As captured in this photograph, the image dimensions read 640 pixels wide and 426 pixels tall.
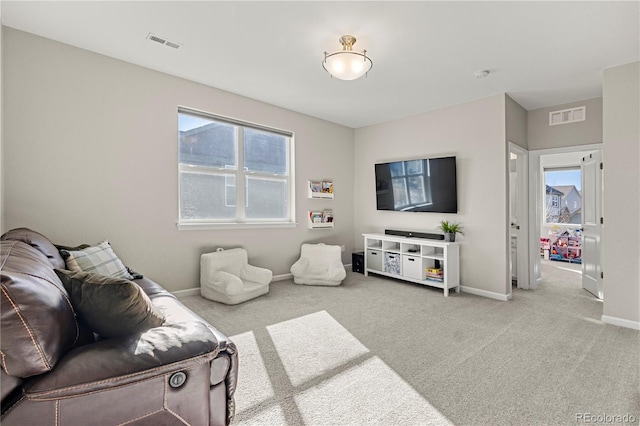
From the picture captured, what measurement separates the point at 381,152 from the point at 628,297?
3.49 metres

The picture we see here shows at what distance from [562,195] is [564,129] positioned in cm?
422

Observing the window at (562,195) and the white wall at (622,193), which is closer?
the white wall at (622,193)

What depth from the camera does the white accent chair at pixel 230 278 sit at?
135 inches

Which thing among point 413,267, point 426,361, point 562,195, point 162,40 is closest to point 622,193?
point 413,267

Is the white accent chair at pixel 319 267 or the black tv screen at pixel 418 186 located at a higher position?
the black tv screen at pixel 418 186

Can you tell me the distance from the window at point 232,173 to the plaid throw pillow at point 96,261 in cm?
115

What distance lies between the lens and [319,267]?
4.46 m

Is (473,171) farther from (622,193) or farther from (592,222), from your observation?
(592,222)

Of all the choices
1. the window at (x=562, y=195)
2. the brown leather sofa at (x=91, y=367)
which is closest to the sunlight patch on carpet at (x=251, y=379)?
the brown leather sofa at (x=91, y=367)

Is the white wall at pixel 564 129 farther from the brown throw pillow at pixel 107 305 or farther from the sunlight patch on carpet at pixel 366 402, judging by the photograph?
the brown throw pillow at pixel 107 305

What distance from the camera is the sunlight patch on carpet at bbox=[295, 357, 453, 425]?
1611 mm

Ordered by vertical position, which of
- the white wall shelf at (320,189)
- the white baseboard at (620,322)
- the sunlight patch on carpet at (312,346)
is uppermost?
the white wall shelf at (320,189)

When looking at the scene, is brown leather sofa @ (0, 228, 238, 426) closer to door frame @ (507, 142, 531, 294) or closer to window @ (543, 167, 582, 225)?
door frame @ (507, 142, 531, 294)

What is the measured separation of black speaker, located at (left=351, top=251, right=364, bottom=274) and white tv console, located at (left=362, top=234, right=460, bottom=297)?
4.2 inches
